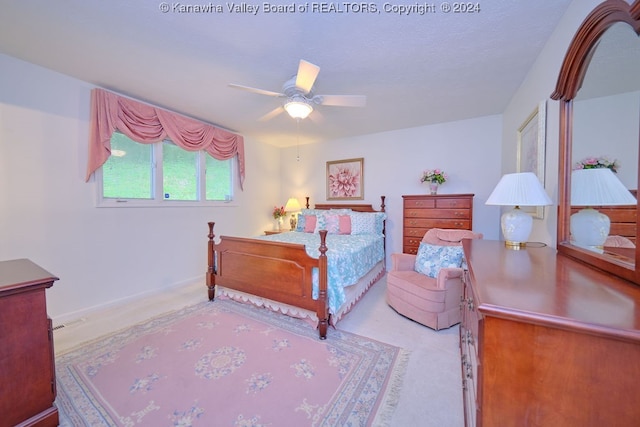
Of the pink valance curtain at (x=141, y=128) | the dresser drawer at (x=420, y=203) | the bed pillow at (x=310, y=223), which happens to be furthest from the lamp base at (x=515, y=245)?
the pink valance curtain at (x=141, y=128)

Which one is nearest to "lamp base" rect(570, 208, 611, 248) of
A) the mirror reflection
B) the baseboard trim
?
the mirror reflection

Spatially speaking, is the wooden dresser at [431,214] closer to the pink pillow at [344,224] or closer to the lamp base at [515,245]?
the pink pillow at [344,224]

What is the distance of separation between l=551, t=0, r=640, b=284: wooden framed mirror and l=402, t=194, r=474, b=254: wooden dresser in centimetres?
203

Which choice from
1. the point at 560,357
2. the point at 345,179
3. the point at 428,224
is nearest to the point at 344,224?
the point at 345,179

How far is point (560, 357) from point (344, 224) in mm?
3232

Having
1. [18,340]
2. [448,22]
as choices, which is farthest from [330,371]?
[448,22]

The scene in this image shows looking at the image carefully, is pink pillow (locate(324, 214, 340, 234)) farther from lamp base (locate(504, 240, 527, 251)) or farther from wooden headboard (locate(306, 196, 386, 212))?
lamp base (locate(504, 240, 527, 251))

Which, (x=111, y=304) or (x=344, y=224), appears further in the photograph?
(x=344, y=224)

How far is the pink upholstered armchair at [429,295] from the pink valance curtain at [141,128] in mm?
3168

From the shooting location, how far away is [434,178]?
3689 mm

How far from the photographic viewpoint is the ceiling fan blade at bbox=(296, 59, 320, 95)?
1774 millimetres

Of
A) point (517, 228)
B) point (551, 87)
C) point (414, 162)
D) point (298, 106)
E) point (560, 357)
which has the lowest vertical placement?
point (560, 357)

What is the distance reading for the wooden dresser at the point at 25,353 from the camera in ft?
3.77

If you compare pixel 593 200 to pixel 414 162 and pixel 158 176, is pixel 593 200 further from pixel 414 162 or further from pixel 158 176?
pixel 158 176
